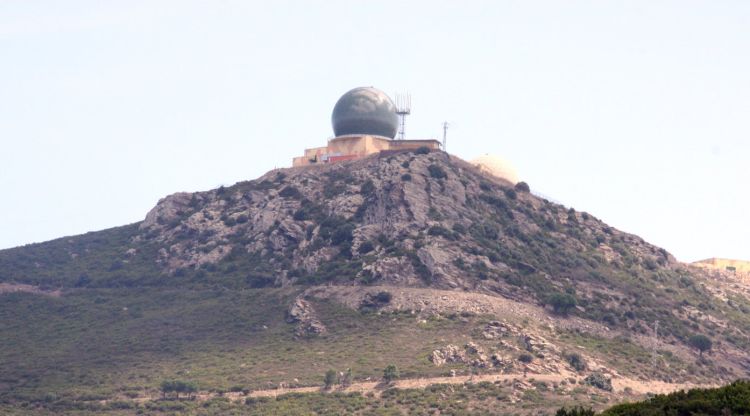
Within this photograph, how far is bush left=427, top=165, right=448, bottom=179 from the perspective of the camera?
490 feet

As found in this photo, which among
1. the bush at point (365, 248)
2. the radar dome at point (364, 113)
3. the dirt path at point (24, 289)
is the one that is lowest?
the dirt path at point (24, 289)

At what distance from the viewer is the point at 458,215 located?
14562 centimetres

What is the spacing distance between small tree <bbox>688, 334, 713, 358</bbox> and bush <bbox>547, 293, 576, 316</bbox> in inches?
480

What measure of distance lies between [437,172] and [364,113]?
13089 millimetres

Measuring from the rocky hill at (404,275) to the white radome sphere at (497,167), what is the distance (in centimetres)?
395

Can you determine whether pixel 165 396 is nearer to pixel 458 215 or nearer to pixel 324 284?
pixel 324 284

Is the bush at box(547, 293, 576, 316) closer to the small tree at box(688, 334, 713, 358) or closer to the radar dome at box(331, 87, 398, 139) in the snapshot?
the small tree at box(688, 334, 713, 358)

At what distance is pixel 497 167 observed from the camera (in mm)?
164500

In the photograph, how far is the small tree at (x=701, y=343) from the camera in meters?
126

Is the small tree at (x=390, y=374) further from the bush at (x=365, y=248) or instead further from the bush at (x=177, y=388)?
the bush at (x=365, y=248)

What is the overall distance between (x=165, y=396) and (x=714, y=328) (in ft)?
188

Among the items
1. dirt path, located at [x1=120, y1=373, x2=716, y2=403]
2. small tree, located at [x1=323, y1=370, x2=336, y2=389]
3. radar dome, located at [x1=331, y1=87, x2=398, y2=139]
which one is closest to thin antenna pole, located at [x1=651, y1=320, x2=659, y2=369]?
dirt path, located at [x1=120, y1=373, x2=716, y2=403]

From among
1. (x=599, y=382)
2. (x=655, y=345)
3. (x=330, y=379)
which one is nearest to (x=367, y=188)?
(x=655, y=345)

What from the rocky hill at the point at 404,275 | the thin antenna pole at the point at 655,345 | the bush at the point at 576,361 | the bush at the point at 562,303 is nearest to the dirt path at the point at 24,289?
the rocky hill at the point at 404,275
